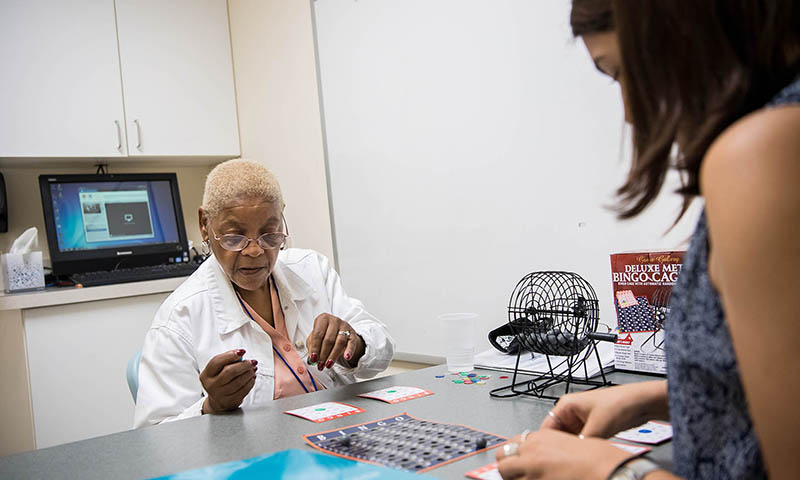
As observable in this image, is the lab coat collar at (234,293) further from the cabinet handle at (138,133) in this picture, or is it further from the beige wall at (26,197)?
the beige wall at (26,197)

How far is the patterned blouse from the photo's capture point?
1.81 ft

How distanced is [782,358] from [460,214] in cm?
179

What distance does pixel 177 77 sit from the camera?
3350 millimetres

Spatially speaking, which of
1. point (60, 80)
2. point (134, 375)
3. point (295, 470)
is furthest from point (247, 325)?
point (60, 80)

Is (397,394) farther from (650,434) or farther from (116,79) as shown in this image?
(116,79)

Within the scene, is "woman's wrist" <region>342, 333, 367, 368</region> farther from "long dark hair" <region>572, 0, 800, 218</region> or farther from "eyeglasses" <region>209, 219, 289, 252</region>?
"long dark hair" <region>572, 0, 800, 218</region>

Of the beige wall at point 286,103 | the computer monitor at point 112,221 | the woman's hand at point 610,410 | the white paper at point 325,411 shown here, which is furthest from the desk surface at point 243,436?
the computer monitor at point 112,221

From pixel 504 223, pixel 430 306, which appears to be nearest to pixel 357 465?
pixel 504 223

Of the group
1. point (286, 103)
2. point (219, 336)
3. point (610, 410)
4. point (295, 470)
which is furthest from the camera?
point (286, 103)

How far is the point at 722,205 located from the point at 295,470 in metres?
0.74

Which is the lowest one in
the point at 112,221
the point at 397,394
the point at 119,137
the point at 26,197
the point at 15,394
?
the point at 15,394

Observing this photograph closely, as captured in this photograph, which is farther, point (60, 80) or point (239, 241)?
point (60, 80)

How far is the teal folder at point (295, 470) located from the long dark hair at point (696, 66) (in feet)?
1.88

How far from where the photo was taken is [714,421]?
0.58 meters
